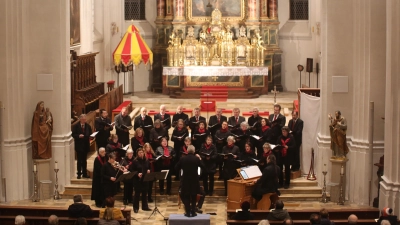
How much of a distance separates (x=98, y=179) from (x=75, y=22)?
31.4ft

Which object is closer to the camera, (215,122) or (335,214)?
(335,214)

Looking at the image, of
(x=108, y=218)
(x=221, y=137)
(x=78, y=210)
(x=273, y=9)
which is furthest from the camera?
(x=273, y=9)

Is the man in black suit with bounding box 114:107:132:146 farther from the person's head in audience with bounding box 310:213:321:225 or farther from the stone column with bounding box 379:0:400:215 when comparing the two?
the person's head in audience with bounding box 310:213:321:225

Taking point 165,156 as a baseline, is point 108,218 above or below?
below

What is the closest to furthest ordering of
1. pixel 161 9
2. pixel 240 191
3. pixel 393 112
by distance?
1. pixel 393 112
2. pixel 240 191
3. pixel 161 9

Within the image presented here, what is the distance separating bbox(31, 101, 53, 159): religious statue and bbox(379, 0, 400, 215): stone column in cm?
704

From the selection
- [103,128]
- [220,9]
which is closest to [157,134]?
[103,128]

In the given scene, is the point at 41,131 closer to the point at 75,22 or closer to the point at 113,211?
the point at 113,211

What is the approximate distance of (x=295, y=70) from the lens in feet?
105

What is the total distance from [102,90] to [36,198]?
936 cm

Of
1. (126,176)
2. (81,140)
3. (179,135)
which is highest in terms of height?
(179,135)

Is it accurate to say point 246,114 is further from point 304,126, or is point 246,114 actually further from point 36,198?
point 36,198

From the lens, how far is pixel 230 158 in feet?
59.7

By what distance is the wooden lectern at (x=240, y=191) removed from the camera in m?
17.5
